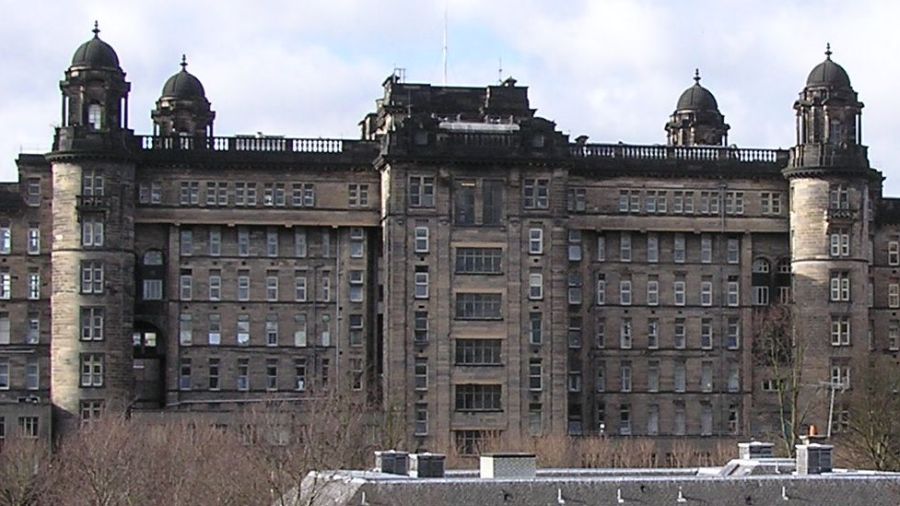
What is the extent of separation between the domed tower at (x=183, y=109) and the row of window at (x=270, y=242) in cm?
1663

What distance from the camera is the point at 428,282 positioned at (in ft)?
567

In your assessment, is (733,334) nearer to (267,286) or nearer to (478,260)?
(478,260)

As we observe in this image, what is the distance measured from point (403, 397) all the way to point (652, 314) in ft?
77.9

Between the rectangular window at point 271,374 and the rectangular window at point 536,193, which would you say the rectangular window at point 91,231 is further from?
the rectangular window at point 536,193

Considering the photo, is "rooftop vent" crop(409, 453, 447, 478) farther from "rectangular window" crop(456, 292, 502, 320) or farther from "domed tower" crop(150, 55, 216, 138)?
"domed tower" crop(150, 55, 216, 138)

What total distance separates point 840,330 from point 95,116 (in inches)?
2309

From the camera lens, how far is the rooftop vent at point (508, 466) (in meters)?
102

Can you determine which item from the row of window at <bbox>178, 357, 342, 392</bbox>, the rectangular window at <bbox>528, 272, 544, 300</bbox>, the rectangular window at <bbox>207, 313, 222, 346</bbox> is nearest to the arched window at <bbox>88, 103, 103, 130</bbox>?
the rectangular window at <bbox>207, 313, 222, 346</bbox>

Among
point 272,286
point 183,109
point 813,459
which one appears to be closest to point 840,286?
point 272,286

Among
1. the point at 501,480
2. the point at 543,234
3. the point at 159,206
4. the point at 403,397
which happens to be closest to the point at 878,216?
the point at 543,234

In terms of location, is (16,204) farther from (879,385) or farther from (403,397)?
(879,385)

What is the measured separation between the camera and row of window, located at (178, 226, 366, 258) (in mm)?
177875

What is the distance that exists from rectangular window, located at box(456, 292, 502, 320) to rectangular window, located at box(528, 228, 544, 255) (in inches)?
169

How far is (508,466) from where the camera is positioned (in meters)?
103
